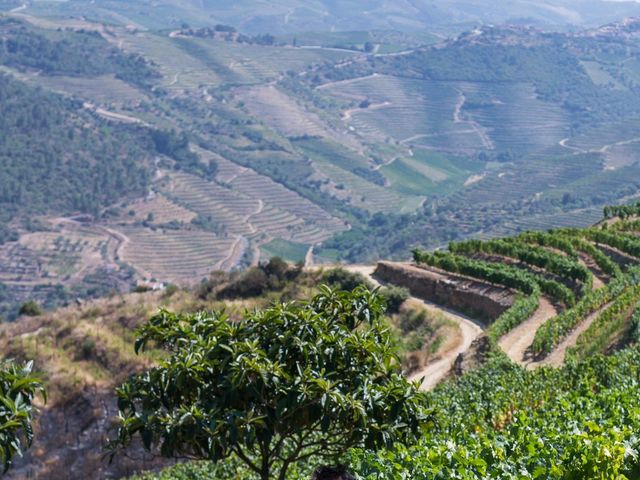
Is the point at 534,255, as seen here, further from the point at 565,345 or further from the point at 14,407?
the point at 14,407

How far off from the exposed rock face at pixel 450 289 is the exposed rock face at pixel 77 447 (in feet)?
55.6

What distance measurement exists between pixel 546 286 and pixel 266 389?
32.2 metres

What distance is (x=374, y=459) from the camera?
44.2 feet

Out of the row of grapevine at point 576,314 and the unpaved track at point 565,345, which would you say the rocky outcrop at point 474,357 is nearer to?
the unpaved track at point 565,345

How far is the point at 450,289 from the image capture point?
47281mm

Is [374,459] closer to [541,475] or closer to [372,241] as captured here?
[541,475]

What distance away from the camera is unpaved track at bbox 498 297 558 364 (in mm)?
35094

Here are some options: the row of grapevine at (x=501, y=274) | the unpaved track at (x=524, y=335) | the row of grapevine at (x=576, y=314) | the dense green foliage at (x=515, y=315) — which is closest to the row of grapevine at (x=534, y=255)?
the row of grapevine at (x=501, y=274)

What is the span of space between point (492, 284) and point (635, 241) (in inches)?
297

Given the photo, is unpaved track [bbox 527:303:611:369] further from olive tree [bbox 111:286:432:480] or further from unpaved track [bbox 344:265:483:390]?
olive tree [bbox 111:286:432:480]

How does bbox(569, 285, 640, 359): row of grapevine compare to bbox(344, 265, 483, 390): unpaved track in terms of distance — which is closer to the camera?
bbox(569, 285, 640, 359): row of grapevine

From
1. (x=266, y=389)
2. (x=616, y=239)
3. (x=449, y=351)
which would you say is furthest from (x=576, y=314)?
(x=266, y=389)

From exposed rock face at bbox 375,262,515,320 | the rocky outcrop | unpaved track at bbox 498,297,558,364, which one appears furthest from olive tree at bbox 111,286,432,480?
exposed rock face at bbox 375,262,515,320

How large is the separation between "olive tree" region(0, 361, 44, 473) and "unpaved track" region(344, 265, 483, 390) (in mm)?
18948
